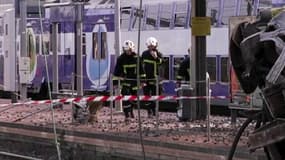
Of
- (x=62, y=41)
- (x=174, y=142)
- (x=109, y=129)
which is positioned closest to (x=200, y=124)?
(x=109, y=129)

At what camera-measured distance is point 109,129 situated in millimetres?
13289

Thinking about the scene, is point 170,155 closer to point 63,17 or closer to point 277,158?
point 277,158

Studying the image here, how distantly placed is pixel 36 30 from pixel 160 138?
51.8 ft

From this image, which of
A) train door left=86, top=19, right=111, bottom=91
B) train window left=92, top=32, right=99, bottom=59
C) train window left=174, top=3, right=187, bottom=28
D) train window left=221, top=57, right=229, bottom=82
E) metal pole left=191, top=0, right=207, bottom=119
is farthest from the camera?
train window left=92, top=32, right=99, bottom=59

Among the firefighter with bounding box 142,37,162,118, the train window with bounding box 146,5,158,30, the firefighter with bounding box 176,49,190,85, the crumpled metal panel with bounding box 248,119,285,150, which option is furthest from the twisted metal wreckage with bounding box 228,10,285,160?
the train window with bounding box 146,5,158,30

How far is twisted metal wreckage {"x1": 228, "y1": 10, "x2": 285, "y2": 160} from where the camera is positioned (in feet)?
13.9

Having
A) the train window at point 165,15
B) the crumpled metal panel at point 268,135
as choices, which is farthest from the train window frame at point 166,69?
the crumpled metal panel at point 268,135

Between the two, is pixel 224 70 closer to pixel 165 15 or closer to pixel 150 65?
pixel 165 15

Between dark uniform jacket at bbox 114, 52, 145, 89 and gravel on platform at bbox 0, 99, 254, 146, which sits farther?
dark uniform jacket at bbox 114, 52, 145, 89

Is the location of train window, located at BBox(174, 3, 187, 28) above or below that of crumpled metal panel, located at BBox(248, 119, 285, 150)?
above

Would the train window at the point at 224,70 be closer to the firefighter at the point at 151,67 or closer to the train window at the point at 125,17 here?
the firefighter at the point at 151,67

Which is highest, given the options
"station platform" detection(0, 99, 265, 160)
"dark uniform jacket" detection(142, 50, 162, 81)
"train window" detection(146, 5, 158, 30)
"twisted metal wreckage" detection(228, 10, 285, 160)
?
"train window" detection(146, 5, 158, 30)

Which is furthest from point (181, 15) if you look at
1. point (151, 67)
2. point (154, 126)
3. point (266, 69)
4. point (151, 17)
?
point (266, 69)

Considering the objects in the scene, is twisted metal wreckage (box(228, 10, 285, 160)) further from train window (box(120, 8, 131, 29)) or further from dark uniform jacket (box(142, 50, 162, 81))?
train window (box(120, 8, 131, 29))
